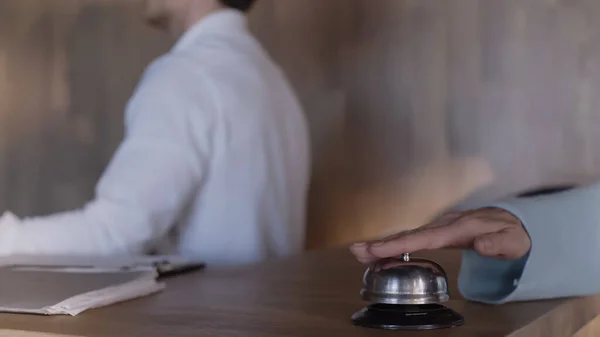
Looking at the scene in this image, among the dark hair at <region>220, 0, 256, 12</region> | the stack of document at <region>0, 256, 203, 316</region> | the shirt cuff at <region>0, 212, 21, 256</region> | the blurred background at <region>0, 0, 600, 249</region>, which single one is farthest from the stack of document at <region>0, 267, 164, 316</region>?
the blurred background at <region>0, 0, 600, 249</region>

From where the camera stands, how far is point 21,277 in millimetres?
739

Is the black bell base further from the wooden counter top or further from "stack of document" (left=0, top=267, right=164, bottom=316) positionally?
"stack of document" (left=0, top=267, right=164, bottom=316)

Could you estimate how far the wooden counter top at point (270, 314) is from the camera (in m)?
0.50

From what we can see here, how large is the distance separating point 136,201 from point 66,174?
4.48 feet

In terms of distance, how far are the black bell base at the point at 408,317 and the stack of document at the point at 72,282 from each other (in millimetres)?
211

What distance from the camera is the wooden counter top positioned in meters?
0.50

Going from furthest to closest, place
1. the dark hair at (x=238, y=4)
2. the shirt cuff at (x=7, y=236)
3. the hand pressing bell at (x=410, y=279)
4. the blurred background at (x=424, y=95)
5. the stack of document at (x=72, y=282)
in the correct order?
the blurred background at (x=424, y=95)
the dark hair at (x=238, y=4)
the shirt cuff at (x=7, y=236)
the stack of document at (x=72, y=282)
the hand pressing bell at (x=410, y=279)

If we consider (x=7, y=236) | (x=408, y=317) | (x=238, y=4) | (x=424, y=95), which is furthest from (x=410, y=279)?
(x=424, y=95)

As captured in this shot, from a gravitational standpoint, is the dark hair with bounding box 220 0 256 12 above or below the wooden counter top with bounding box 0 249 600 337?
above

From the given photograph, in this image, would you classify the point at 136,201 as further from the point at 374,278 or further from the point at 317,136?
the point at 317,136

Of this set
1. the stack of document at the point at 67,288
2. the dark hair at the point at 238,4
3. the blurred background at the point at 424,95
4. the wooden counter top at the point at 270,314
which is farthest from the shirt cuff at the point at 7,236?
the blurred background at the point at 424,95

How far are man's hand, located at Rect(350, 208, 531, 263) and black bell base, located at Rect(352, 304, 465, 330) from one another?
4 cm

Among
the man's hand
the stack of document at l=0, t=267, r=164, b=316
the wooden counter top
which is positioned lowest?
the wooden counter top

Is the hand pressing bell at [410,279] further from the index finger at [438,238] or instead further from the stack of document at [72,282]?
the stack of document at [72,282]
